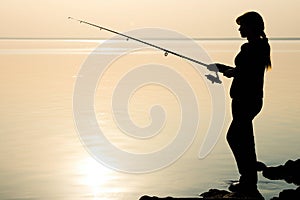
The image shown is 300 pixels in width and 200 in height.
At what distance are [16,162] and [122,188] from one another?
3987mm

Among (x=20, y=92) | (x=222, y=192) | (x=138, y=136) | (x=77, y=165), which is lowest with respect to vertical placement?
(x=222, y=192)

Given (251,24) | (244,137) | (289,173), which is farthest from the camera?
(289,173)

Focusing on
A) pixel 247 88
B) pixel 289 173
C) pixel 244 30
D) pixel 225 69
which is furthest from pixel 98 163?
pixel 244 30

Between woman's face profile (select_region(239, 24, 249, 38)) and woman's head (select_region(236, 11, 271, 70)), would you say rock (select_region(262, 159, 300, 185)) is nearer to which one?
woman's head (select_region(236, 11, 271, 70))

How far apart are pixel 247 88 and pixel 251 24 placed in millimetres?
978

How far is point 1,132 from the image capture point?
66.8ft

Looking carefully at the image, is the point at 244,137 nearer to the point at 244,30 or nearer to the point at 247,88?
the point at 247,88

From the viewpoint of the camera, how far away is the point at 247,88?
8.26 metres

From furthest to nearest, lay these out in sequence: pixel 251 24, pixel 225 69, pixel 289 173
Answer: pixel 289 173, pixel 225 69, pixel 251 24

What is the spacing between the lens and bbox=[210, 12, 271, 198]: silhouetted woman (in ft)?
26.8

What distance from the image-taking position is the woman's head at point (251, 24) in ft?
26.7

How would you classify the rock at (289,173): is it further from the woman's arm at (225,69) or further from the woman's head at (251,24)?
the woman's head at (251,24)

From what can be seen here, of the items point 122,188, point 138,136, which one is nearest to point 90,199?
point 122,188

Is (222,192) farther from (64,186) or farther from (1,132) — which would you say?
(1,132)
